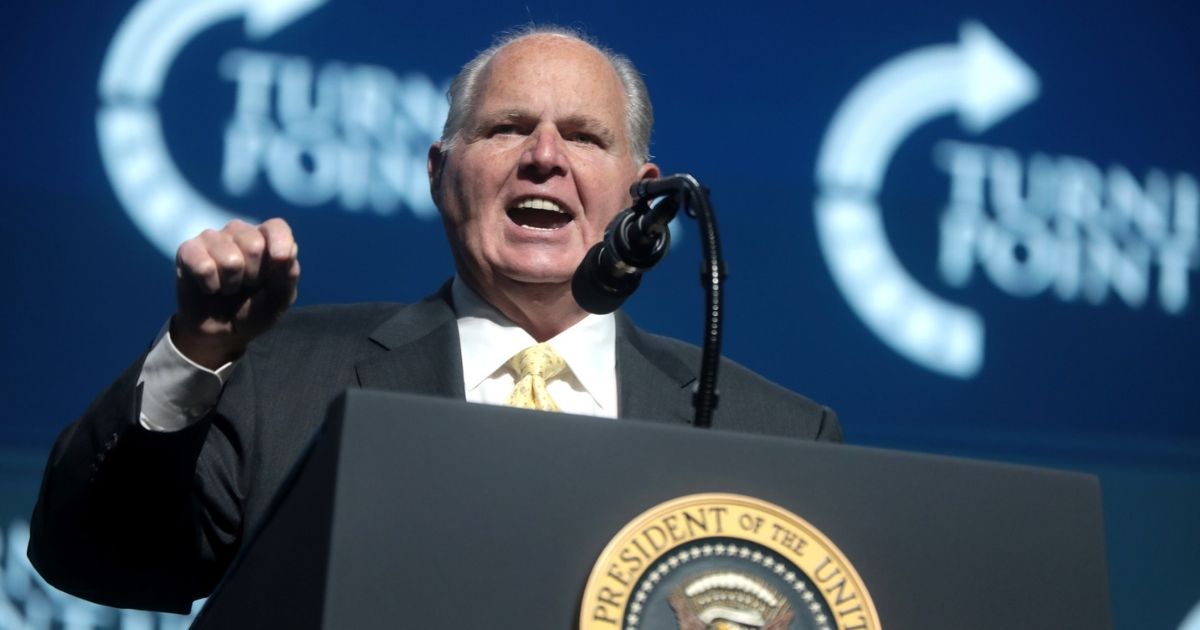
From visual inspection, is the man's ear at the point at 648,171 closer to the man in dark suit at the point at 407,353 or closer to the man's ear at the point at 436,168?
the man in dark suit at the point at 407,353

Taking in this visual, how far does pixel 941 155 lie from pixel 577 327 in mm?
1197

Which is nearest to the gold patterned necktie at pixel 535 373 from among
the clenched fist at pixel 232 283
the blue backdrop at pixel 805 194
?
the clenched fist at pixel 232 283

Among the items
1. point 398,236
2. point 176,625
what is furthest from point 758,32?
point 176,625

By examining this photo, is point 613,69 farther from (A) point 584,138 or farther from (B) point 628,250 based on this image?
(B) point 628,250

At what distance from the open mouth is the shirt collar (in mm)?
121

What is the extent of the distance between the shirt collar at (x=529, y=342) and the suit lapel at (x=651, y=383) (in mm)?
23

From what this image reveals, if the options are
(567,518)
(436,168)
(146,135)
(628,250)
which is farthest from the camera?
(146,135)

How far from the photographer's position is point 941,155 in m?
2.81

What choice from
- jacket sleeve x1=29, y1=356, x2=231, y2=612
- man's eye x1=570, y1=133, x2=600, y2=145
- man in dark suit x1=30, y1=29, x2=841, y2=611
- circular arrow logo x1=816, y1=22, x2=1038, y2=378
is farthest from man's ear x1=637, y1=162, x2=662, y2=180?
jacket sleeve x1=29, y1=356, x2=231, y2=612

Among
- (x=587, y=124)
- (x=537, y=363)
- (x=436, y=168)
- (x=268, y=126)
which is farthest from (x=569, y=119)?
(x=268, y=126)

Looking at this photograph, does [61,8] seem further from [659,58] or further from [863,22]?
[863,22]

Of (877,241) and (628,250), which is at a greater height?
(877,241)

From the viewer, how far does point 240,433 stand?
1592mm

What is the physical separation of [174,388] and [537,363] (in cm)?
64
